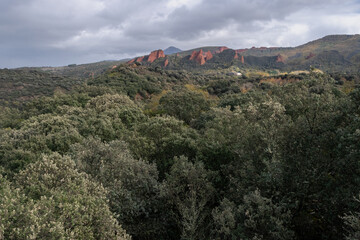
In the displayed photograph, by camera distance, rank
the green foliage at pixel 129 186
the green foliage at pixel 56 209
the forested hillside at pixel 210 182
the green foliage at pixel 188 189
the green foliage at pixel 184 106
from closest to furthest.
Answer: the green foliage at pixel 56 209 < the forested hillside at pixel 210 182 < the green foliage at pixel 129 186 < the green foliage at pixel 188 189 < the green foliage at pixel 184 106

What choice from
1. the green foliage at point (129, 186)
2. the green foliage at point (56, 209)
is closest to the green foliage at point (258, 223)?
the green foliage at point (56, 209)

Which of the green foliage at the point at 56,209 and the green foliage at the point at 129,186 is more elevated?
the green foliage at the point at 56,209

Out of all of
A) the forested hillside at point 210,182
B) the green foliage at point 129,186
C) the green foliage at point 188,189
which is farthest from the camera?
the green foliage at point 188,189

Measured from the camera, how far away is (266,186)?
1508 cm

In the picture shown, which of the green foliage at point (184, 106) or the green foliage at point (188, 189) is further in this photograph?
the green foliage at point (184, 106)

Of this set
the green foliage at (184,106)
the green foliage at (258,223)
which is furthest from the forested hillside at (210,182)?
the green foliage at (184,106)

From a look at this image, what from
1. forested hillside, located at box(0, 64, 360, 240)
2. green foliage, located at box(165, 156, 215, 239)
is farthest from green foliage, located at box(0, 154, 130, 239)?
green foliage, located at box(165, 156, 215, 239)

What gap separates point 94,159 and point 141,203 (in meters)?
5.59

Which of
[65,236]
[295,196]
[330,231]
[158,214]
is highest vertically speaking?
[65,236]

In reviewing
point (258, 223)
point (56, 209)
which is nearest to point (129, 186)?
point (56, 209)

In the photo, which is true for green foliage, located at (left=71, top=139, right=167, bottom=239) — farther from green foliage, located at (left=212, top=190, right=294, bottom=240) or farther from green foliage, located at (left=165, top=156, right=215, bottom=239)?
green foliage, located at (left=212, top=190, right=294, bottom=240)

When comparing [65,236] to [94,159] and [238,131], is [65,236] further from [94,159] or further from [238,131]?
[238,131]

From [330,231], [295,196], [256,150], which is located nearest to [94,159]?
[256,150]

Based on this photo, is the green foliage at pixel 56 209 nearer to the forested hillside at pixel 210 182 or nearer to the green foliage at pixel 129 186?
the forested hillside at pixel 210 182
